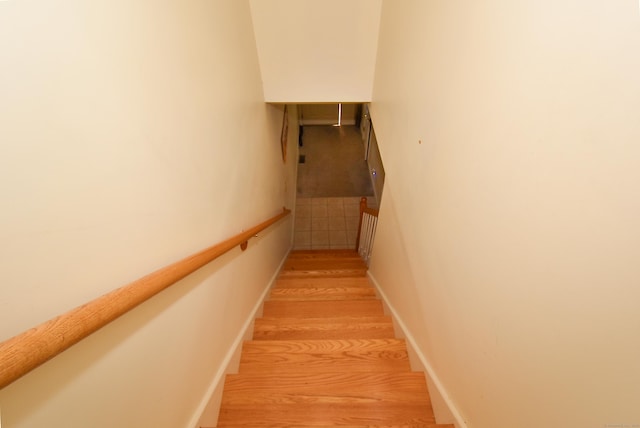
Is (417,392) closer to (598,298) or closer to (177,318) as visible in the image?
(598,298)

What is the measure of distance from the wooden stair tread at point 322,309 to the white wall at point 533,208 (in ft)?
2.60

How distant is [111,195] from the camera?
0.55 m

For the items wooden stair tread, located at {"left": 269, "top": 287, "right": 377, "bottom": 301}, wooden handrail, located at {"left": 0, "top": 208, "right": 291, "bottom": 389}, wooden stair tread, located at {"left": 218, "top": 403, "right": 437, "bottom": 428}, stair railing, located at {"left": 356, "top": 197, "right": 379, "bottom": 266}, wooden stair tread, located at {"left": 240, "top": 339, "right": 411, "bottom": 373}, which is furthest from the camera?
stair railing, located at {"left": 356, "top": 197, "right": 379, "bottom": 266}

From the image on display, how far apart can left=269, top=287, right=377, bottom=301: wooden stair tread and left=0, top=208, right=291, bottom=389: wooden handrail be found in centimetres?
155

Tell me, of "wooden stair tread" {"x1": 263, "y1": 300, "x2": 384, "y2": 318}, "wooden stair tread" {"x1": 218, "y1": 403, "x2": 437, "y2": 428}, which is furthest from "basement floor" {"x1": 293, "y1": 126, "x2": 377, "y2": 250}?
"wooden stair tread" {"x1": 218, "y1": 403, "x2": 437, "y2": 428}

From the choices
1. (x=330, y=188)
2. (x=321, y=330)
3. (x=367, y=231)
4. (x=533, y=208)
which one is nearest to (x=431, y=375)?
(x=321, y=330)

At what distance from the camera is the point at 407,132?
1.30m

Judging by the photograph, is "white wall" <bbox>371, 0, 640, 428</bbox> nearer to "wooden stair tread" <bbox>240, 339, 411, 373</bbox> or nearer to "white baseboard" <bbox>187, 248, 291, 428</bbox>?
"wooden stair tread" <bbox>240, 339, 411, 373</bbox>

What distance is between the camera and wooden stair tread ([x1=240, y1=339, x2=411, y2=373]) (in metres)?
1.22

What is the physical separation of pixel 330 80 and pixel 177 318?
6.97 feet

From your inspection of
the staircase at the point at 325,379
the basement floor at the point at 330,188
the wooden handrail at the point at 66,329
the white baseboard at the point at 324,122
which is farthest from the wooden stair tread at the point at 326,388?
the white baseboard at the point at 324,122

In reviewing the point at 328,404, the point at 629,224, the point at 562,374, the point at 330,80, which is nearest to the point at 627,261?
the point at 629,224

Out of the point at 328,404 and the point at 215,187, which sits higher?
the point at 215,187

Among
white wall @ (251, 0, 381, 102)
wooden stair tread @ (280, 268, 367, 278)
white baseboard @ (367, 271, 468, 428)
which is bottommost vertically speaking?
wooden stair tread @ (280, 268, 367, 278)
